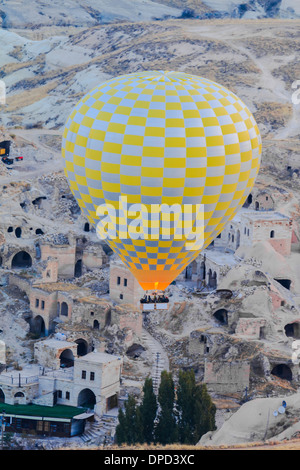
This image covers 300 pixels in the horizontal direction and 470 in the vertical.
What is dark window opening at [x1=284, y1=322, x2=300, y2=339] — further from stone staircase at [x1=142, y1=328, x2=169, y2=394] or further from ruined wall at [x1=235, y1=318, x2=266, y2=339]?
stone staircase at [x1=142, y1=328, x2=169, y2=394]

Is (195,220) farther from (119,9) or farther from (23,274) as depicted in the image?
(119,9)

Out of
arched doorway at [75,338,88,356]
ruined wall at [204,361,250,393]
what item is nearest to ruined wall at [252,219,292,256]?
arched doorway at [75,338,88,356]

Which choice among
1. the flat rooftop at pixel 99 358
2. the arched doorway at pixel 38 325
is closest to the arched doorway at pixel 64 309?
the arched doorway at pixel 38 325

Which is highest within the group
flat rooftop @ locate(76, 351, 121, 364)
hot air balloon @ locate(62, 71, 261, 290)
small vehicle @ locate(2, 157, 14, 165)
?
hot air balloon @ locate(62, 71, 261, 290)

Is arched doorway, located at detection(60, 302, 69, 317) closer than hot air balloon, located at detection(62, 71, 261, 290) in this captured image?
No

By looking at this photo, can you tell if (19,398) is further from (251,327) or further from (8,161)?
(8,161)
